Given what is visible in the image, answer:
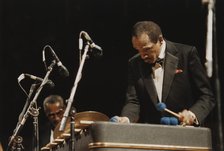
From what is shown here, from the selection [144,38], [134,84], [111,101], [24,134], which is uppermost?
[144,38]

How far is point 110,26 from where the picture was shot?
7.09 metres

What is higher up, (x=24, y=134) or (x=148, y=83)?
(x=148, y=83)

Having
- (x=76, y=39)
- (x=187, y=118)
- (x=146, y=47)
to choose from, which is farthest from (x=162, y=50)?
(x=76, y=39)

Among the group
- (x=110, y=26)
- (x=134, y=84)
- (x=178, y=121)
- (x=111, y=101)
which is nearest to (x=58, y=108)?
(x=111, y=101)

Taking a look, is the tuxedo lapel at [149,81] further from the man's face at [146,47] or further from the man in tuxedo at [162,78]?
the man's face at [146,47]

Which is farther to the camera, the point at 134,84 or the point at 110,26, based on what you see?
the point at 110,26

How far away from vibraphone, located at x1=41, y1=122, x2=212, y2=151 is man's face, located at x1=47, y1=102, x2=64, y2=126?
3.23m

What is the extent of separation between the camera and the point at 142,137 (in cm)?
340

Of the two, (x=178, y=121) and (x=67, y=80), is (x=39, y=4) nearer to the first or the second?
(x=67, y=80)

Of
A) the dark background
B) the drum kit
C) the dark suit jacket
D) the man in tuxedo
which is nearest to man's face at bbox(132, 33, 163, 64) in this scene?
the man in tuxedo

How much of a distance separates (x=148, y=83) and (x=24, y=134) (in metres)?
3.56

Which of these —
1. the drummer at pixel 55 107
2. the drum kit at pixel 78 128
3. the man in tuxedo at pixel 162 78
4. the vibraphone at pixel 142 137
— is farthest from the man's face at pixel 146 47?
the drummer at pixel 55 107

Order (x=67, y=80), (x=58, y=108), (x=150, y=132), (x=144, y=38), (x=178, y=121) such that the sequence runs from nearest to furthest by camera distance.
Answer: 1. (x=150, y=132)
2. (x=178, y=121)
3. (x=144, y=38)
4. (x=58, y=108)
5. (x=67, y=80)

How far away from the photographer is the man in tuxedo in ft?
13.9
